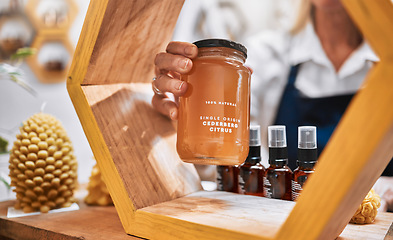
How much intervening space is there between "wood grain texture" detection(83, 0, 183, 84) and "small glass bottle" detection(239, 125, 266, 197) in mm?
322

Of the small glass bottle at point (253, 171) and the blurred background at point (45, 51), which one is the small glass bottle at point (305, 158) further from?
the blurred background at point (45, 51)

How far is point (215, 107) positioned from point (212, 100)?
14 millimetres

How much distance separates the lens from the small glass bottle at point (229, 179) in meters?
0.83

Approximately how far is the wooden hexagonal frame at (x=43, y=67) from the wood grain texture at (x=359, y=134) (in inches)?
60.8

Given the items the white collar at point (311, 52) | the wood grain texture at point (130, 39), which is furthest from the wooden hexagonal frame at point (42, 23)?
the white collar at point (311, 52)

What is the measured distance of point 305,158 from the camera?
688mm

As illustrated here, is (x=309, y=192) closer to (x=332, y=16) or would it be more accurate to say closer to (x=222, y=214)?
(x=222, y=214)

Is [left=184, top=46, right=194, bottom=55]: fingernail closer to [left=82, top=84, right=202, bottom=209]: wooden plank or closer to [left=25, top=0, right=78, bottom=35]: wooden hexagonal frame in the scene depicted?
[left=82, top=84, right=202, bottom=209]: wooden plank

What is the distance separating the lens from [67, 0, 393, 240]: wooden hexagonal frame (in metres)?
0.34

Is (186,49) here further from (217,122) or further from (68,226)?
(68,226)

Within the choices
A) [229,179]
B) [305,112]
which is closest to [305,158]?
[229,179]

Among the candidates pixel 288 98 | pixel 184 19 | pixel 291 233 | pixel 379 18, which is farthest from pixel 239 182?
pixel 184 19

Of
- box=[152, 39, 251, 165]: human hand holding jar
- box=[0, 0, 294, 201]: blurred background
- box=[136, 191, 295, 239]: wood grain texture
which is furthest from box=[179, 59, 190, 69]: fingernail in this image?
box=[0, 0, 294, 201]: blurred background

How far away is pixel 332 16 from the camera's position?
1822mm
